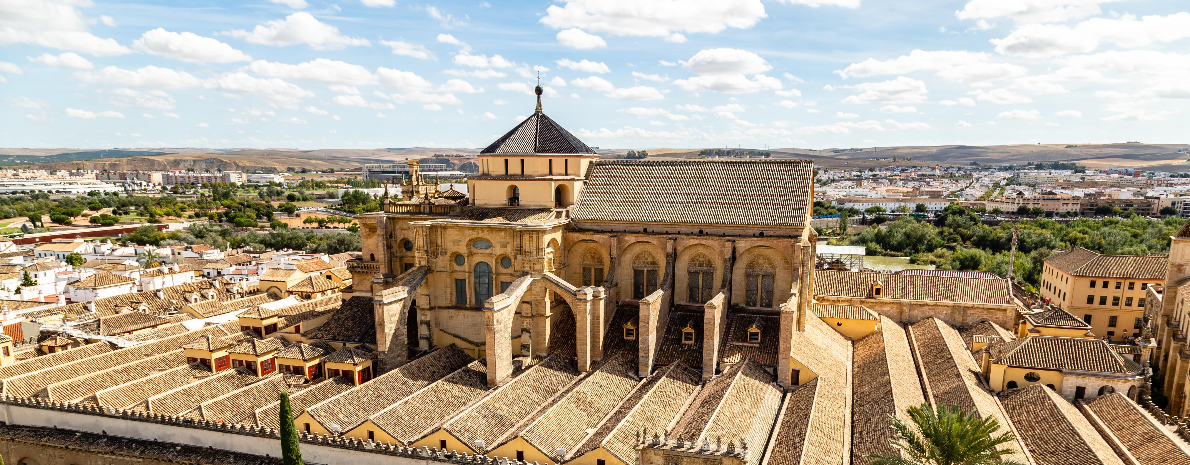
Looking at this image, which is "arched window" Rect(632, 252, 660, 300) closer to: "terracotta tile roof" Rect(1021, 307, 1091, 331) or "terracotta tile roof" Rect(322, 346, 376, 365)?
"terracotta tile roof" Rect(322, 346, 376, 365)

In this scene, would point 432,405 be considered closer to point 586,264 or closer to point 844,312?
point 586,264

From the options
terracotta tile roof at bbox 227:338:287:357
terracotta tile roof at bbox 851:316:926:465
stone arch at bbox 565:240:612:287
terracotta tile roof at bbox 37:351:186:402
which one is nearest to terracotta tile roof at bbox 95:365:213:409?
terracotta tile roof at bbox 37:351:186:402

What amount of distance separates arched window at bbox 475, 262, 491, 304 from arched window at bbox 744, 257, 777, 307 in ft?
40.2

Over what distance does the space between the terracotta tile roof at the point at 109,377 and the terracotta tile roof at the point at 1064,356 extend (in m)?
36.7

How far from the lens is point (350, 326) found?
32.1m

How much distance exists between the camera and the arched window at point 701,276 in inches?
1239

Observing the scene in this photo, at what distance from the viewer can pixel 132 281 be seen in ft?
168

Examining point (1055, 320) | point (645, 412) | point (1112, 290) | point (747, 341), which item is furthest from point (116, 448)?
point (1112, 290)

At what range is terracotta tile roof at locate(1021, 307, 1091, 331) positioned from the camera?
32.9 m

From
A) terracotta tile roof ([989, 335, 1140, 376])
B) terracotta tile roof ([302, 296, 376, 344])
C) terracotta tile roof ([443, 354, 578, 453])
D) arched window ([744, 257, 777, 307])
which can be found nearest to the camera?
terracotta tile roof ([443, 354, 578, 453])

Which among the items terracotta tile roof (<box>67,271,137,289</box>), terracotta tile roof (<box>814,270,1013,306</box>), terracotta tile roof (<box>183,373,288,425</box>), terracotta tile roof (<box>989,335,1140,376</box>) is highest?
terracotta tile roof (<box>814,270,1013,306</box>)

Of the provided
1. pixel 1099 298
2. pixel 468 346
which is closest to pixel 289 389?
pixel 468 346

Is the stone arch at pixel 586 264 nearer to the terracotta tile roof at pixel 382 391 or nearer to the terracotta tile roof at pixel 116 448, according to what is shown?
the terracotta tile roof at pixel 382 391

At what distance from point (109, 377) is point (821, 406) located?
97.8ft
